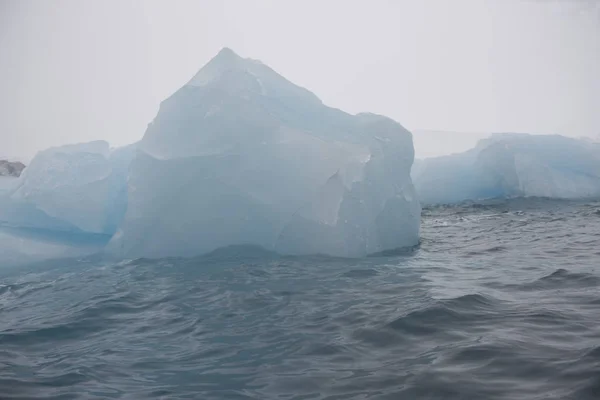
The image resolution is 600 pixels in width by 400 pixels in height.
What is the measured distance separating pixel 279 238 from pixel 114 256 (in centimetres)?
331

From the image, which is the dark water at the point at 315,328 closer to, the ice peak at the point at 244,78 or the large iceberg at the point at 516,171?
the ice peak at the point at 244,78

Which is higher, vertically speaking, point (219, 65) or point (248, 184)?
point (219, 65)

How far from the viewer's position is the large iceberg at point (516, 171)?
16.1m

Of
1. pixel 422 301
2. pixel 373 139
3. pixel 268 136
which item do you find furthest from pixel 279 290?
pixel 373 139

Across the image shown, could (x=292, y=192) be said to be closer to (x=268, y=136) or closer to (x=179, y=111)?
(x=268, y=136)

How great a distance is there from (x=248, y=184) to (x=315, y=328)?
447cm

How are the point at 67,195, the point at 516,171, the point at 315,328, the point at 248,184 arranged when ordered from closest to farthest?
the point at 315,328, the point at 248,184, the point at 67,195, the point at 516,171

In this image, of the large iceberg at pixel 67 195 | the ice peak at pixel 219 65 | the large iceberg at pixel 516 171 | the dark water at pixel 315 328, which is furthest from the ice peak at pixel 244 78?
the large iceberg at pixel 516 171

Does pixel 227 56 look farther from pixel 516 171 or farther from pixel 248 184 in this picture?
pixel 516 171

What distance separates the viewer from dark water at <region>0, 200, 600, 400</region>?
346cm

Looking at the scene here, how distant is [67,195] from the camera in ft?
32.4

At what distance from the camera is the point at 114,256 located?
9.25m

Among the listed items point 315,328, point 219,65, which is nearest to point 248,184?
point 219,65

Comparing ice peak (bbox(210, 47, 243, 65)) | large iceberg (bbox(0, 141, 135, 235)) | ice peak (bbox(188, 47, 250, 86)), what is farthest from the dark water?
ice peak (bbox(210, 47, 243, 65))
